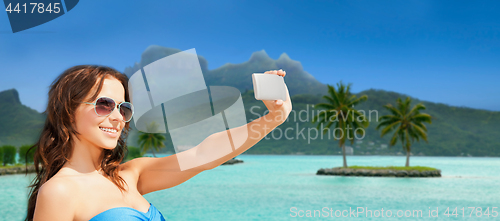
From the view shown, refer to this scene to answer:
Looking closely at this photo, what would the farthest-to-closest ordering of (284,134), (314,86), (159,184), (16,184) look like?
(314,86) → (284,134) → (16,184) → (159,184)

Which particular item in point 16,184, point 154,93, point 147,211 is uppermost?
point 154,93

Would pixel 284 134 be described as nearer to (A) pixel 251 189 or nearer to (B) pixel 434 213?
(A) pixel 251 189

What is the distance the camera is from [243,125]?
53.7 inches

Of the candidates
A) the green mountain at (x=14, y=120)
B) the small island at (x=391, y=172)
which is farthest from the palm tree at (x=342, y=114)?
the green mountain at (x=14, y=120)

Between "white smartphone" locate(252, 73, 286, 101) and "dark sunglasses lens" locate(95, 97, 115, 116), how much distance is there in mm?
502

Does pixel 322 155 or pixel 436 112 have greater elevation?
pixel 436 112

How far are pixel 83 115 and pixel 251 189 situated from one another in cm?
2296

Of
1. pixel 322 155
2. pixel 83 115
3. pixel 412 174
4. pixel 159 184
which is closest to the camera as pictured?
pixel 83 115

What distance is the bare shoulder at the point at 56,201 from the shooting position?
99 centimetres

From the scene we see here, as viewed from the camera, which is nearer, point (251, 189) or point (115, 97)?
point (115, 97)

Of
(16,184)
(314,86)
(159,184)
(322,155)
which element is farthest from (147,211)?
(314,86)

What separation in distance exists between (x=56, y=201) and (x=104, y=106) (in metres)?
0.33

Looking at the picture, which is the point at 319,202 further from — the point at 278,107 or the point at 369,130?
the point at 369,130

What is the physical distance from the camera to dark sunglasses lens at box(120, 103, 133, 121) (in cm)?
127
